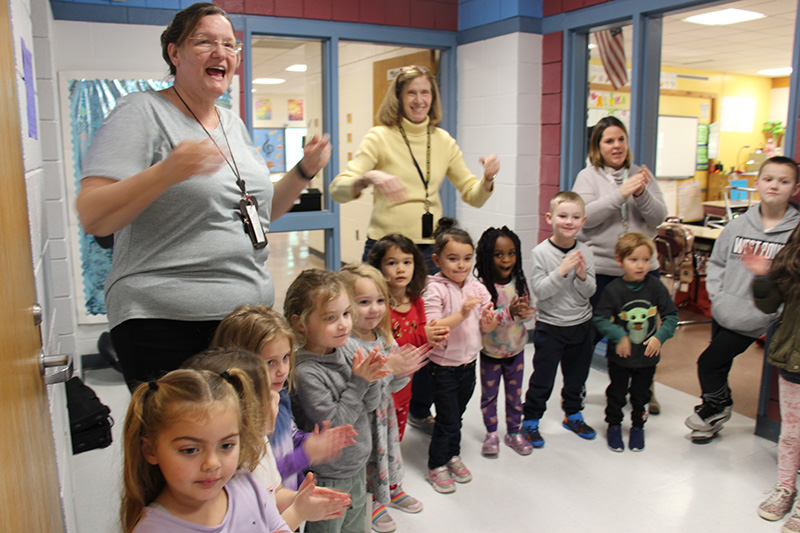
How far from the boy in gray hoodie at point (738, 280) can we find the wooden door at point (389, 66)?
253cm

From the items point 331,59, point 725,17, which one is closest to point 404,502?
point 331,59

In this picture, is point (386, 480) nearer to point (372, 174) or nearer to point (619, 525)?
point (619, 525)

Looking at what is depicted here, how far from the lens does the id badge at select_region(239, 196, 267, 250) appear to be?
Answer: 1455 mm

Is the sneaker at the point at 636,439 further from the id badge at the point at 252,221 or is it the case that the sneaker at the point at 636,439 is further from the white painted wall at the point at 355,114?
the white painted wall at the point at 355,114

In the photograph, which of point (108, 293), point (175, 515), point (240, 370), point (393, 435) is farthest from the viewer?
point (393, 435)

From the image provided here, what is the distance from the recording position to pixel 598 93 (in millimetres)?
5160

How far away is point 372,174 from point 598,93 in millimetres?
3706

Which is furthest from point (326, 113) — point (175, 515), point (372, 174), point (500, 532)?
point (175, 515)

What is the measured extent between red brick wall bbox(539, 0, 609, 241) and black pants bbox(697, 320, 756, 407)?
59.0 inches

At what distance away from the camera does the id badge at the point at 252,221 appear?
1455 mm

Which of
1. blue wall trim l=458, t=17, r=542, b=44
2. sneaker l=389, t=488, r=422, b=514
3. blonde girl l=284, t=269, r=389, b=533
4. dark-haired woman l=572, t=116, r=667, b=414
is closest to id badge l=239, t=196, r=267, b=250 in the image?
blonde girl l=284, t=269, r=389, b=533

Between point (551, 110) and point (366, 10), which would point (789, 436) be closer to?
point (551, 110)

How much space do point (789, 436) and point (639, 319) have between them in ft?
2.33

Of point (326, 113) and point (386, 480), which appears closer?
point (386, 480)
